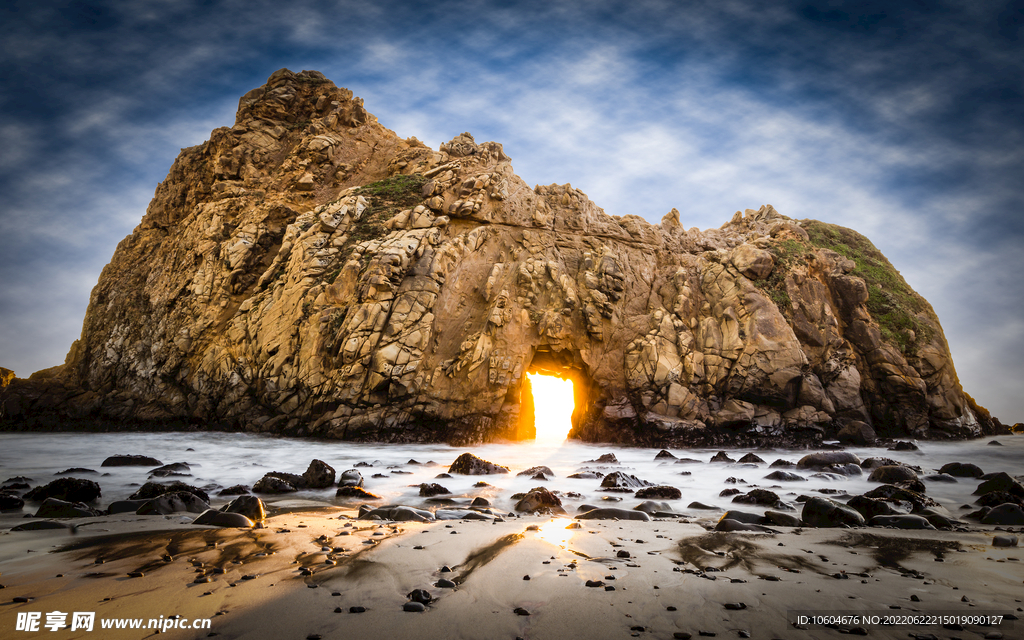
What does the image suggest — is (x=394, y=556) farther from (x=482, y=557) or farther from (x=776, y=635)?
(x=776, y=635)

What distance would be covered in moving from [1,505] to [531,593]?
695 cm

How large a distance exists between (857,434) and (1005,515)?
12.8m

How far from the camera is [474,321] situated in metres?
18.8

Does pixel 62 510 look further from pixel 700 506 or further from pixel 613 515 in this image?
pixel 700 506

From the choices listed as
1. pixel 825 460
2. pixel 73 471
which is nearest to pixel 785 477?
pixel 825 460

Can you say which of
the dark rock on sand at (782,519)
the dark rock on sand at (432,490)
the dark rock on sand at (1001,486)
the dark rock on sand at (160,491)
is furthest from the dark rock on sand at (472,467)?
the dark rock on sand at (1001,486)

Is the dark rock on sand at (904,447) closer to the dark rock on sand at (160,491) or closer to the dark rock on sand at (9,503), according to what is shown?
the dark rock on sand at (160,491)

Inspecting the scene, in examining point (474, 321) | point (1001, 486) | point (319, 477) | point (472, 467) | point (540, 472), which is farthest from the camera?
point (474, 321)

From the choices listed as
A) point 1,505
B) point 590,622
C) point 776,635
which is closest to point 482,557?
point 590,622

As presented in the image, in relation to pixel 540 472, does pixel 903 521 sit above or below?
above

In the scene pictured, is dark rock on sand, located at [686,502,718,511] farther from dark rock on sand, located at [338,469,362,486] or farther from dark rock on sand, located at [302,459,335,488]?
dark rock on sand, located at [302,459,335,488]

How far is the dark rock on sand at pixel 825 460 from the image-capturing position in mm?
Answer: 10328

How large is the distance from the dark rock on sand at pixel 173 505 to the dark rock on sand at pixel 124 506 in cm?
15

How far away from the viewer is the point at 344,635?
2.48 meters
